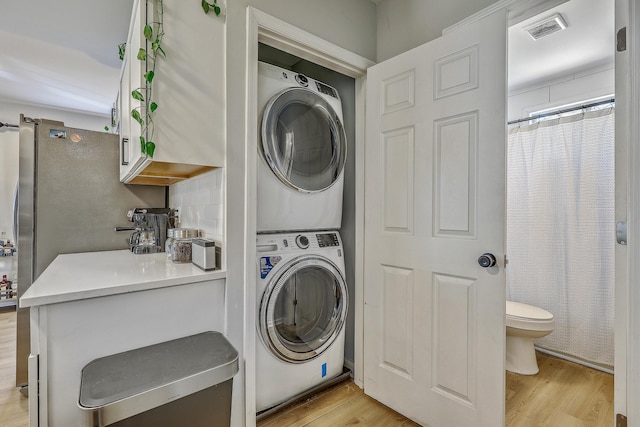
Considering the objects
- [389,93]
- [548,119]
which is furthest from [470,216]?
[548,119]

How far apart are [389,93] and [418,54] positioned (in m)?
0.24

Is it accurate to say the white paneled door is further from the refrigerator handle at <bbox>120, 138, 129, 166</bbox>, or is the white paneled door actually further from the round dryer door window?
the refrigerator handle at <bbox>120, 138, 129, 166</bbox>

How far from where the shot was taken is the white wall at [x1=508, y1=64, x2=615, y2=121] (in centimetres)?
241

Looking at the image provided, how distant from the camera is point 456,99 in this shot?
4.82 feet

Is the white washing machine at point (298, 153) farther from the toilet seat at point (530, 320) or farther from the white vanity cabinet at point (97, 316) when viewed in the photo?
the toilet seat at point (530, 320)

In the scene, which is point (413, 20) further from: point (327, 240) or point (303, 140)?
point (327, 240)

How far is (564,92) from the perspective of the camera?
2613 mm

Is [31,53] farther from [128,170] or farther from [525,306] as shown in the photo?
[525,306]

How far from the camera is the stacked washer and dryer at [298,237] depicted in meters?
1.67

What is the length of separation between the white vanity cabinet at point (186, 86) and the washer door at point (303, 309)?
76cm

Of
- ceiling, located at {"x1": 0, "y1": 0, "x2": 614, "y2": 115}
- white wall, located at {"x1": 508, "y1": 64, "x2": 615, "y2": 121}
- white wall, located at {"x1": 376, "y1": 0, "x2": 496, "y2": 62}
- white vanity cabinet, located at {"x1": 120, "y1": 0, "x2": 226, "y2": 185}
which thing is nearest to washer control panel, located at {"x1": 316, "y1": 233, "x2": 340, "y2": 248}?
white vanity cabinet, located at {"x1": 120, "y1": 0, "x2": 226, "y2": 185}

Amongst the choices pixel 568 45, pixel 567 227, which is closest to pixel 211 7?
pixel 568 45

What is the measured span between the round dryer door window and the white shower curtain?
5.58 ft

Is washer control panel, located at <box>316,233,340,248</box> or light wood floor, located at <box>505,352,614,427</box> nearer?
light wood floor, located at <box>505,352,614,427</box>
